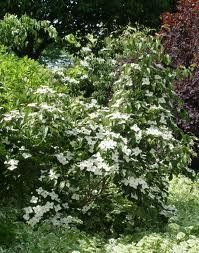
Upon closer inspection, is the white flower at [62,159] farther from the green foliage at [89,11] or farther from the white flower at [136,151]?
the green foliage at [89,11]

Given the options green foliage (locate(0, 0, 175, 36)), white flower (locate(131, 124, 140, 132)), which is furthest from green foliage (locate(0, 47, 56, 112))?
green foliage (locate(0, 0, 175, 36))

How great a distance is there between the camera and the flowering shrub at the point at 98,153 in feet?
18.5

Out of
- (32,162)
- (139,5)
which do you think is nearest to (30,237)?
(32,162)

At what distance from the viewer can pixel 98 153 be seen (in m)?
5.61

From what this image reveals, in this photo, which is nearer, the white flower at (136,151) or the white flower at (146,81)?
the white flower at (136,151)

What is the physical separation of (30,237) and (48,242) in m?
0.21

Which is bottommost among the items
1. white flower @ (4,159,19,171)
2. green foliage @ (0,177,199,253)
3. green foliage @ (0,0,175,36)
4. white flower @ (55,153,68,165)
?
green foliage @ (0,177,199,253)

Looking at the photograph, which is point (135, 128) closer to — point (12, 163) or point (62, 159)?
point (62, 159)

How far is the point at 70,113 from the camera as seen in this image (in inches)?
239

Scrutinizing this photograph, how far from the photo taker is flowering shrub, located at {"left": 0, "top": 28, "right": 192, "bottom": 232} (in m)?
5.63

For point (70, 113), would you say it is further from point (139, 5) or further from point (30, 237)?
point (139, 5)

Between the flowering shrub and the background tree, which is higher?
the background tree

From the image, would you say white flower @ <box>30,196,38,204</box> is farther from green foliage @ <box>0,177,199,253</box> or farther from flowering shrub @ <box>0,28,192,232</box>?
green foliage @ <box>0,177,199,253</box>

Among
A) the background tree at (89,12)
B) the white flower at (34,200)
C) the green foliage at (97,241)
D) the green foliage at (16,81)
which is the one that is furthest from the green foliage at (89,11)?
the green foliage at (97,241)
